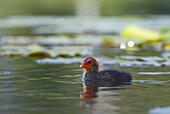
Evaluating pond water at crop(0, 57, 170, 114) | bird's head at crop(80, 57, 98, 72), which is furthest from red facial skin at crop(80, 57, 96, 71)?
pond water at crop(0, 57, 170, 114)

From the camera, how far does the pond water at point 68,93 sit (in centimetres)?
813

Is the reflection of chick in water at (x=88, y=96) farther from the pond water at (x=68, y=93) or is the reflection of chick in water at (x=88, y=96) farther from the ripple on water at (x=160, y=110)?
the ripple on water at (x=160, y=110)

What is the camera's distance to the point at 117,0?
39.8 meters

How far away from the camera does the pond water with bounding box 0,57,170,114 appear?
26.7ft

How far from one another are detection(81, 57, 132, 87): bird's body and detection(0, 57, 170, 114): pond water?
162 mm

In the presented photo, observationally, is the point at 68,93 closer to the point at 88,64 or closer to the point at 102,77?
the point at 102,77

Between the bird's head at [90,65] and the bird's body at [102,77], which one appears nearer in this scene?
the bird's body at [102,77]

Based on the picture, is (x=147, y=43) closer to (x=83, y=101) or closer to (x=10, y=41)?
(x=10, y=41)

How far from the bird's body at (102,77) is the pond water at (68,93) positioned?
0.16 meters

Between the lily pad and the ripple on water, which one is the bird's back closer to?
the ripple on water

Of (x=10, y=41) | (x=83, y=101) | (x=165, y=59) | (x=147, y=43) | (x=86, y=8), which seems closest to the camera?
(x=83, y=101)

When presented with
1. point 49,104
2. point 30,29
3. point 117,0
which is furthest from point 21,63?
point 117,0

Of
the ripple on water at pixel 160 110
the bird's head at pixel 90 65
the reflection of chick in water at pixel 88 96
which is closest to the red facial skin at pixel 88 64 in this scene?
the bird's head at pixel 90 65

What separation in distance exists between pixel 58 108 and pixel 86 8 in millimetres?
27549
